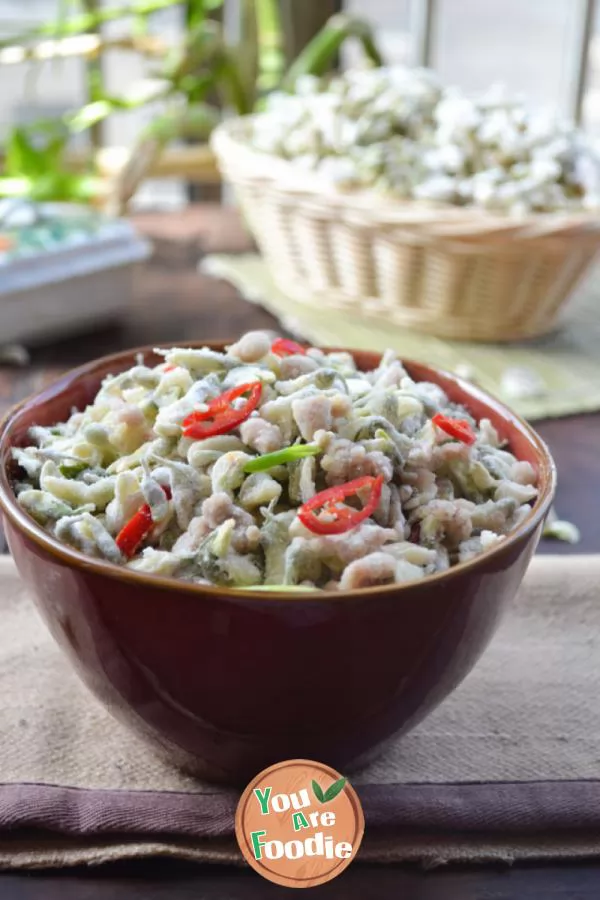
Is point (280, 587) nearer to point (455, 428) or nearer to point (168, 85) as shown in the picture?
point (455, 428)

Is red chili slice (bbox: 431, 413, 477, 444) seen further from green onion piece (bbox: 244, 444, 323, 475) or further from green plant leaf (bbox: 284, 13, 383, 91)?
green plant leaf (bbox: 284, 13, 383, 91)

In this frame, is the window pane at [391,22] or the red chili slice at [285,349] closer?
the red chili slice at [285,349]

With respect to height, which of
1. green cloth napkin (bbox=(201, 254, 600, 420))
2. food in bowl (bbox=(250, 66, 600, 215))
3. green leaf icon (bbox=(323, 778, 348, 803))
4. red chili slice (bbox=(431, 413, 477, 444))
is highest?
red chili slice (bbox=(431, 413, 477, 444))

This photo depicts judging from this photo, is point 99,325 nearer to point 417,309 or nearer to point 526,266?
point 417,309

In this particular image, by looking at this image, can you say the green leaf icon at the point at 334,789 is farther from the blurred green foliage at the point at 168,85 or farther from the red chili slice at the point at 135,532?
the blurred green foliage at the point at 168,85

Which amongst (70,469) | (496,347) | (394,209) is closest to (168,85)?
(394,209)

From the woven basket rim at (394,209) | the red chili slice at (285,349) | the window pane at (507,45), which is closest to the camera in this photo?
the red chili slice at (285,349)

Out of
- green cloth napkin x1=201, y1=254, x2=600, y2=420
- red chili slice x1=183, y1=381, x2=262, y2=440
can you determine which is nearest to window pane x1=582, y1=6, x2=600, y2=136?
green cloth napkin x1=201, y1=254, x2=600, y2=420

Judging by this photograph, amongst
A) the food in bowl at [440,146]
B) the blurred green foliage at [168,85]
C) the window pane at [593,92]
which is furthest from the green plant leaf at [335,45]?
the window pane at [593,92]
